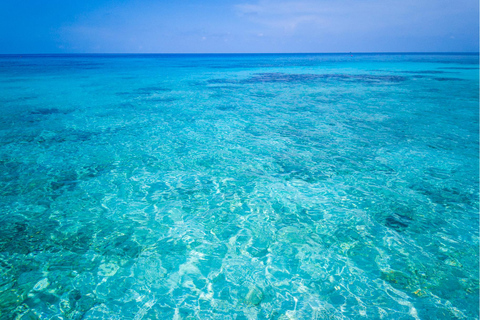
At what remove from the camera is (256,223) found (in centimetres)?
671

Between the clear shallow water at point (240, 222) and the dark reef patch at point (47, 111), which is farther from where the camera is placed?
the dark reef patch at point (47, 111)

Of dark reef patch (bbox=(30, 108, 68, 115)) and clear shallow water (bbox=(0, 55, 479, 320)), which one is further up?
dark reef patch (bbox=(30, 108, 68, 115))

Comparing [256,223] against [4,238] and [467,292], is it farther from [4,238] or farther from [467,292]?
[4,238]

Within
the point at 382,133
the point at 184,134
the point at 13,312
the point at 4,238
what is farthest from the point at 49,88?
the point at 382,133

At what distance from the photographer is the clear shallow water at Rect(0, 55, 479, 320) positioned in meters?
4.68

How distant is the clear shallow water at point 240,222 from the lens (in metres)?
4.68

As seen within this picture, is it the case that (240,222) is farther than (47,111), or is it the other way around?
(47,111)

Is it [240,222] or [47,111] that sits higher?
[47,111]

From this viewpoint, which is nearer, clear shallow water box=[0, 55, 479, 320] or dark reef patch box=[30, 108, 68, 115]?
clear shallow water box=[0, 55, 479, 320]

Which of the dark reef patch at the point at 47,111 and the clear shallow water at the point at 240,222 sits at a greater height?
the dark reef patch at the point at 47,111

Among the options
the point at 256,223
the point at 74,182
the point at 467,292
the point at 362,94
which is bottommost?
the point at 467,292

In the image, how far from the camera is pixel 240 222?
6766 mm

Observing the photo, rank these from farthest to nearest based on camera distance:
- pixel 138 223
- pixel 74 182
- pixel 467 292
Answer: pixel 74 182 → pixel 138 223 → pixel 467 292

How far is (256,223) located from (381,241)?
3021mm
